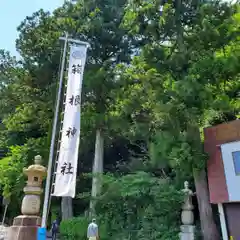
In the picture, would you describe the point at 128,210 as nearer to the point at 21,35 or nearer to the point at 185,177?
the point at 185,177

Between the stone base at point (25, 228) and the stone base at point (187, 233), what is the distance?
15.3ft

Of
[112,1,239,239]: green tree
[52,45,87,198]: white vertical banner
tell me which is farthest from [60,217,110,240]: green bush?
[52,45,87,198]: white vertical banner

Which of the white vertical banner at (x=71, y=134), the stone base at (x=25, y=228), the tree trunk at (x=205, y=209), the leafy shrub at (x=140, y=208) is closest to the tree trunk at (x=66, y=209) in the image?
the leafy shrub at (x=140, y=208)

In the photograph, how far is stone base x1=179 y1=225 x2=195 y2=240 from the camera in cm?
1037

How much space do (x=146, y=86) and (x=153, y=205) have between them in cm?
415

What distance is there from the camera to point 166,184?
11.3m

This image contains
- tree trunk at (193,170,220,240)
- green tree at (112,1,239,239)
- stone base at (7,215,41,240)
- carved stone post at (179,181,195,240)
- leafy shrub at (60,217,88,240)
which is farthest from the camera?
leafy shrub at (60,217,88,240)

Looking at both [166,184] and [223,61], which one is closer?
[223,61]

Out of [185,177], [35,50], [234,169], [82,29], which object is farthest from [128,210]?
[35,50]

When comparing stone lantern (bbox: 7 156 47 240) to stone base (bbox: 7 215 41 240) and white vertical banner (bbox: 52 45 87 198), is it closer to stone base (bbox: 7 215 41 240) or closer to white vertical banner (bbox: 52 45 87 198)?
stone base (bbox: 7 215 41 240)

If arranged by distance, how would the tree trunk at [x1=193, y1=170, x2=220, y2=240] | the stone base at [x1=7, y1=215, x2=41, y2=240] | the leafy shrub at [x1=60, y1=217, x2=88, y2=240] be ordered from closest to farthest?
the stone base at [x1=7, y1=215, x2=41, y2=240] < the tree trunk at [x1=193, y1=170, x2=220, y2=240] < the leafy shrub at [x1=60, y1=217, x2=88, y2=240]

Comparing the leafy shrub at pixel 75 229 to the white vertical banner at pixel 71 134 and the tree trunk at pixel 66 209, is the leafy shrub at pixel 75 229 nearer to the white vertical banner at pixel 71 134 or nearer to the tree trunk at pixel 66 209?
the tree trunk at pixel 66 209

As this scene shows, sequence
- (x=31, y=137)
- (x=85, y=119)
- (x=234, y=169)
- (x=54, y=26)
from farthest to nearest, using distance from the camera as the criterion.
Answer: (x=31, y=137)
(x=54, y=26)
(x=85, y=119)
(x=234, y=169)

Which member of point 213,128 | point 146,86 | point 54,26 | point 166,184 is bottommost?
point 166,184
